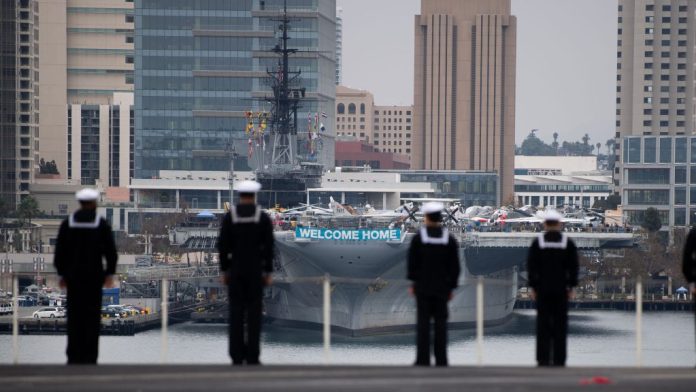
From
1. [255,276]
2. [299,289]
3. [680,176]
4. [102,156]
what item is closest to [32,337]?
[299,289]

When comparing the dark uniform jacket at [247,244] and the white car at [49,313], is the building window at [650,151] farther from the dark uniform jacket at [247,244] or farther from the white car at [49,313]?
the dark uniform jacket at [247,244]

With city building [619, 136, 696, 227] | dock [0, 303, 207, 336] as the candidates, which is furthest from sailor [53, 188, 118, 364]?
city building [619, 136, 696, 227]

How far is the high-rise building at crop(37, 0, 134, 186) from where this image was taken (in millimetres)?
179500

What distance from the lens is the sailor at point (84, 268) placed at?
20.8 m

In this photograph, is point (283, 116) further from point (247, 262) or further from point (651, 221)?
point (247, 262)

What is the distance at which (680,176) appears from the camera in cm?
14700

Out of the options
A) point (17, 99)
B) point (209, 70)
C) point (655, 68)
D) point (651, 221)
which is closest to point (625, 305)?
point (651, 221)

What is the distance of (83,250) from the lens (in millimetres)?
20781

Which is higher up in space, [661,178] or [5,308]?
[661,178]

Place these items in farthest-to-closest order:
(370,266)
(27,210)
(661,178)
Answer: (661,178), (27,210), (370,266)

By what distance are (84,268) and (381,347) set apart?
50.7m

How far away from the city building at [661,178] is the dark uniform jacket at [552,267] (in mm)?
126021

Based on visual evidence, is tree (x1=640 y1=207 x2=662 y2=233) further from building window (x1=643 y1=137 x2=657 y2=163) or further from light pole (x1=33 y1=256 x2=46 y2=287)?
light pole (x1=33 y1=256 x2=46 y2=287)

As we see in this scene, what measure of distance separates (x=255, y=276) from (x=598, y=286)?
105 meters
